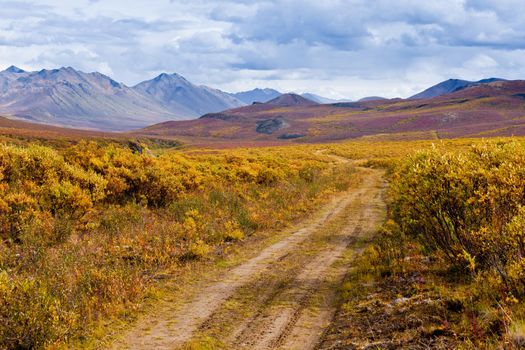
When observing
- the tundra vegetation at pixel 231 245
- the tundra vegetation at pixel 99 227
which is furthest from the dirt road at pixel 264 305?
the tundra vegetation at pixel 99 227

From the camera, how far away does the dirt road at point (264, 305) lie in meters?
7.41

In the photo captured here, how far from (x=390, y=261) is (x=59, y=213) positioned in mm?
10536

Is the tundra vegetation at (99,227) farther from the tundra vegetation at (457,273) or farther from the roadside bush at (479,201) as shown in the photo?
the roadside bush at (479,201)

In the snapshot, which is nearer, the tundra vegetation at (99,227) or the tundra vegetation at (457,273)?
the tundra vegetation at (457,273)

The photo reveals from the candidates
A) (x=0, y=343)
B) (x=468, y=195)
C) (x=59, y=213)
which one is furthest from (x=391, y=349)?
(x=59, y=213)

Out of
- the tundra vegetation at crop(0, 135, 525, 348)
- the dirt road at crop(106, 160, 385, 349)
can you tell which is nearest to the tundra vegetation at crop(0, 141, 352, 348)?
the tundra vegetation at crop(0, 135, 525, 348)

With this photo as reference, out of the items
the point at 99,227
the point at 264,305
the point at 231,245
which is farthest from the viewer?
the point at 99,227

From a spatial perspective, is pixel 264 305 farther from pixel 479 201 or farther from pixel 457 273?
pixel 479 201

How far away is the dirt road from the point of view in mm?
7407

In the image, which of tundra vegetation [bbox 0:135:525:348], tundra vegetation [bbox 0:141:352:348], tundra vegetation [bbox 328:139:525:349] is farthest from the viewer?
tundra vegetation [bbox 0:141:352:348]

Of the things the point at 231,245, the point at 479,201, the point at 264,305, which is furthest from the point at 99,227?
the point at 479,201

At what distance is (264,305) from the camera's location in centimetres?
901

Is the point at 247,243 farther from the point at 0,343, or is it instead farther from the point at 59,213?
the point at 0,343

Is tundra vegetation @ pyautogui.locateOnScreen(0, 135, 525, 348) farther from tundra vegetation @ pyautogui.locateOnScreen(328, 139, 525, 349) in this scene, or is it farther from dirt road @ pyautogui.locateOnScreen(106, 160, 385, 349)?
dirt road @ pyautogui.locateOnScreen(106, 160, 385, 349)
